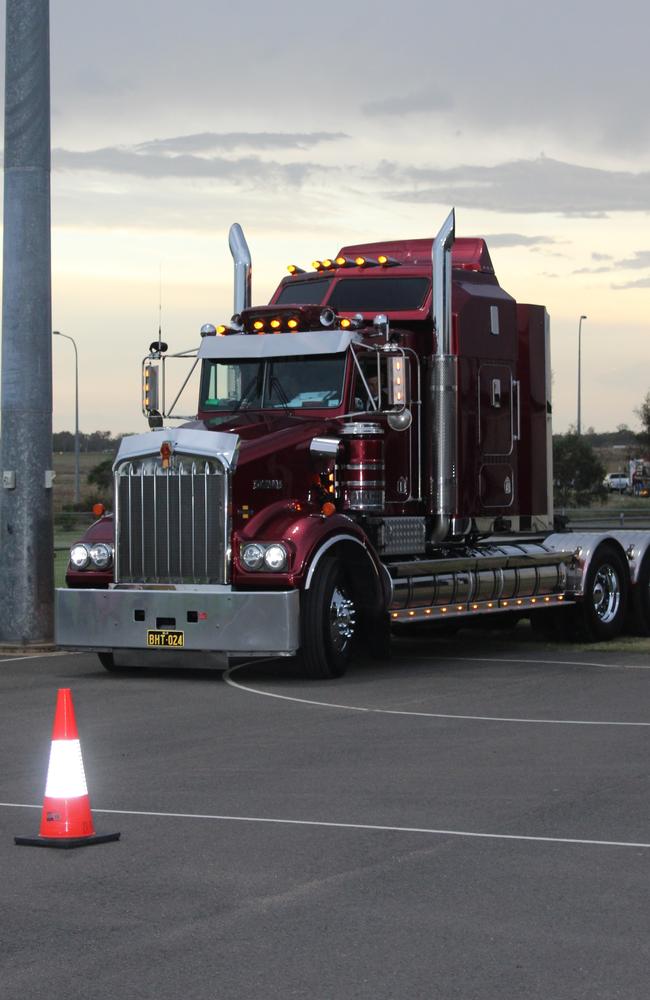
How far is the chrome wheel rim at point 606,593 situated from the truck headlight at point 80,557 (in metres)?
6.45

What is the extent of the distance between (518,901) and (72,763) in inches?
91.4

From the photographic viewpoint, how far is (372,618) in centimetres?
1620

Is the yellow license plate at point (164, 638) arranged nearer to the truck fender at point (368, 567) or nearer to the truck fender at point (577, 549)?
the truck fender at point (368, 567)

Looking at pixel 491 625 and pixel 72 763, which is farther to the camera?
pixel 491 625

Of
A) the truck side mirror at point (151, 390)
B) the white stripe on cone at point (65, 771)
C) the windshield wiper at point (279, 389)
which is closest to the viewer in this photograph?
the white stripe on cone at point (65, 771)

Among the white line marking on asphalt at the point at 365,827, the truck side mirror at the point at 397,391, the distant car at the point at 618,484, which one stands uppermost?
the truck side mirror at the point at 397,391

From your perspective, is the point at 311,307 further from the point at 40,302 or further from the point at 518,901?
the point at 518,901

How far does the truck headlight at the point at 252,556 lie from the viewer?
590 inches

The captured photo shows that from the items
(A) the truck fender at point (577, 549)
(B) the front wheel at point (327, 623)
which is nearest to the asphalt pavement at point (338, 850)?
(B) the front wheel at point (327, 623)

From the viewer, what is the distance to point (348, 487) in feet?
53.5

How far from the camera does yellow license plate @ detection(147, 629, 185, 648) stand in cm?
1505

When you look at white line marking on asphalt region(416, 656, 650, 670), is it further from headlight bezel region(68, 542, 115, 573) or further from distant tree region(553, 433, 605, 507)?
distant tree region(553, 433, 605, 507)

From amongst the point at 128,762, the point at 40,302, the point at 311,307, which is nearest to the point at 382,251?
the point at 311,307

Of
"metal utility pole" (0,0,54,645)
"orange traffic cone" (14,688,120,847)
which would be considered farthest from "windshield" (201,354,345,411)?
"orange traffic cone" (14,688,120,847)
